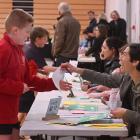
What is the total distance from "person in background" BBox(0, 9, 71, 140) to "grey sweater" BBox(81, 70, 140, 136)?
2.47ft

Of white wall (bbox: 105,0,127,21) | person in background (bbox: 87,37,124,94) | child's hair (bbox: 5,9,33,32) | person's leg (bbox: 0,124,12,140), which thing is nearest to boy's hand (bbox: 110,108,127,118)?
person's leg (bbox: 0,124,12,140)

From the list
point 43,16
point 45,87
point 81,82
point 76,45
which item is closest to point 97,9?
point 43,16

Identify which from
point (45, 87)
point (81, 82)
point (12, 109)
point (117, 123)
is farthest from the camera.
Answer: point (81, 82)

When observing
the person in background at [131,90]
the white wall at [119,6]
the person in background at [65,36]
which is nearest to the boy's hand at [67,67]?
the person in background at [131,90]

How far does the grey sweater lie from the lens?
10.0 ft

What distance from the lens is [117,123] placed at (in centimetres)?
303

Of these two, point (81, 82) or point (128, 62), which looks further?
point (81, 82)

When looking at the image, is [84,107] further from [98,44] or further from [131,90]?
[98,44]

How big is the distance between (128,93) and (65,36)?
4.75m

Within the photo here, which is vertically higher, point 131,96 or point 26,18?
point 26,18

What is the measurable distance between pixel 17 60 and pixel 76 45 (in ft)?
16.6

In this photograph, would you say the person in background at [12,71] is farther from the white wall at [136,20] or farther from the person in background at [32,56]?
the white wall at [136,20]

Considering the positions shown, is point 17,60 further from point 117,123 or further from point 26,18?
point 117,123

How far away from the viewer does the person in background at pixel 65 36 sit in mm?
8156
